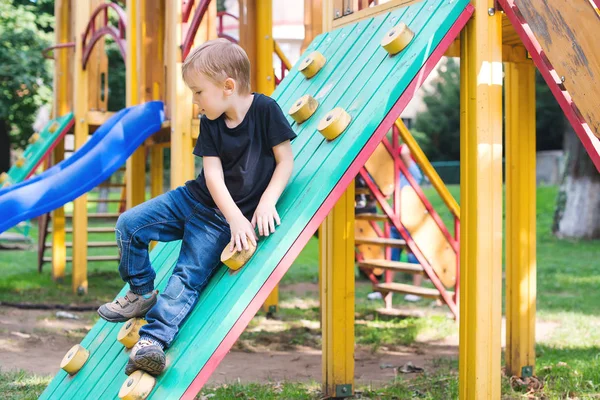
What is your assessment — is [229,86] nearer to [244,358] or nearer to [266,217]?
[266,217]

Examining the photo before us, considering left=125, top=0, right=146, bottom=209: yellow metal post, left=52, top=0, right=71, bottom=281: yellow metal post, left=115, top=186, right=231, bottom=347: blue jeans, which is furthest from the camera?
left=52, top=0, right=71, bottom=281: yellow metal post

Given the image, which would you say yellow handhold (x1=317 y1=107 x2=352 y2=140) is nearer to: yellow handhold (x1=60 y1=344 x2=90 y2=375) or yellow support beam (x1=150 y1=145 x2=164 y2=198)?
yellow handhold (x1=60 y1=344 x2=90 y2=375)

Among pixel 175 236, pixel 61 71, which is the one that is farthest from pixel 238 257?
pixel 61 71

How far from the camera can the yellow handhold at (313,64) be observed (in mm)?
3980

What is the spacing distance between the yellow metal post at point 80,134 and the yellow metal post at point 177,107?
2.22 meters

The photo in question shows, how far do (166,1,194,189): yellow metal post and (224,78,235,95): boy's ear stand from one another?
286 centimetres

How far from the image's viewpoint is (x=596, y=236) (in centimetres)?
1402

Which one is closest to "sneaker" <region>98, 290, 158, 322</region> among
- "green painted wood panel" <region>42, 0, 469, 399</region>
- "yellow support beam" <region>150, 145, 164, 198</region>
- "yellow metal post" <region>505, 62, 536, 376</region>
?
"green painted wood panel" <region>42, 0, 469, 399</region>

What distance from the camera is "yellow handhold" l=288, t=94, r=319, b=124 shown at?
3.61m

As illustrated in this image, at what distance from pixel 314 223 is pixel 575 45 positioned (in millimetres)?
1199

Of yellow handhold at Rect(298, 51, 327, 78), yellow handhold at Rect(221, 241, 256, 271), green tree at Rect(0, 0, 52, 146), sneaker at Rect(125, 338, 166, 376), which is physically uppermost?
→ green tree at Rect(0, 0, 52, 146)

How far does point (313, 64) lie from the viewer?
13.1 feet

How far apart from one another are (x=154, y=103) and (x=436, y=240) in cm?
279

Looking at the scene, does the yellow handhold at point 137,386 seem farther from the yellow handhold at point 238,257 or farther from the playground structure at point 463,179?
the yellow handhold at point 238,257
